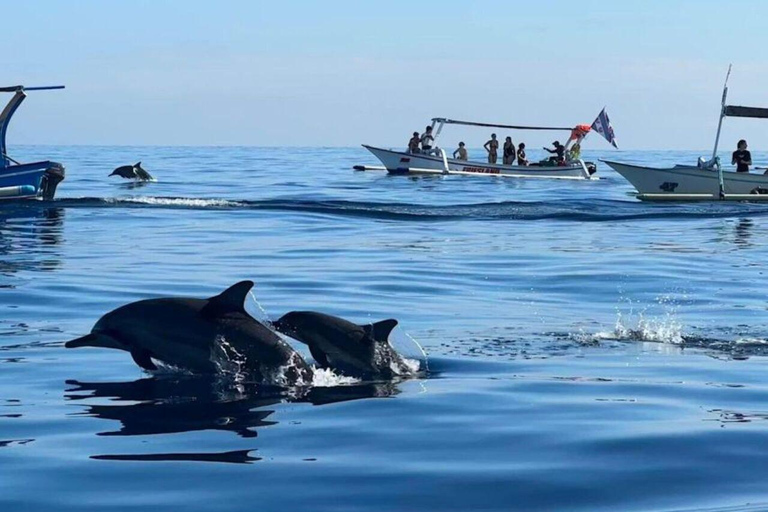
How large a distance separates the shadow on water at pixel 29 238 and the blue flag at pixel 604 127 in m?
29.7

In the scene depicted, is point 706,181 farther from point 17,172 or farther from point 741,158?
point 17,172

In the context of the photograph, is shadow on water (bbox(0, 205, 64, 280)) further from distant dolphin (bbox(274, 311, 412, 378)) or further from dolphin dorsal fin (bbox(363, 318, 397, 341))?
dolphin dorsal fin (bbox(363, 318, 397, 341))

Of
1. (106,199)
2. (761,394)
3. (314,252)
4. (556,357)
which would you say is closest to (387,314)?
(556,357)

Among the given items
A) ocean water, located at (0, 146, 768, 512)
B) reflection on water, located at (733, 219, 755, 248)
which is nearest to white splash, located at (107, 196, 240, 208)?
ocean water, located at (0, 146, 768, 512)

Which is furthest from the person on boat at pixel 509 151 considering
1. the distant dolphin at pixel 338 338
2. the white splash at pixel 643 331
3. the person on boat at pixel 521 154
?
the distant dolphin at pixel 338 338

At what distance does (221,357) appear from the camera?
34.3 ft

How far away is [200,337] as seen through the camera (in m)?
10.3

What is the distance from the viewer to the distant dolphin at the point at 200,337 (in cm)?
1026

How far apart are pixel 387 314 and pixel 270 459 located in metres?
7.32

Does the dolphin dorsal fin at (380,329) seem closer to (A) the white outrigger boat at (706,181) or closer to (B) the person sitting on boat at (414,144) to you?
(A) the white outrigger boat at (706,181)

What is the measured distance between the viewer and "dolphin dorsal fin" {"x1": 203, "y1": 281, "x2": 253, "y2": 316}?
33.3 feet

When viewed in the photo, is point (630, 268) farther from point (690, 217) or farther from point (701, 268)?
point (690, 217)

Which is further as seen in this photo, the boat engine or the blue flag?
the blue flag

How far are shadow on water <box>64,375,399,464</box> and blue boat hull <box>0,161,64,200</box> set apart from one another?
24066 mm
